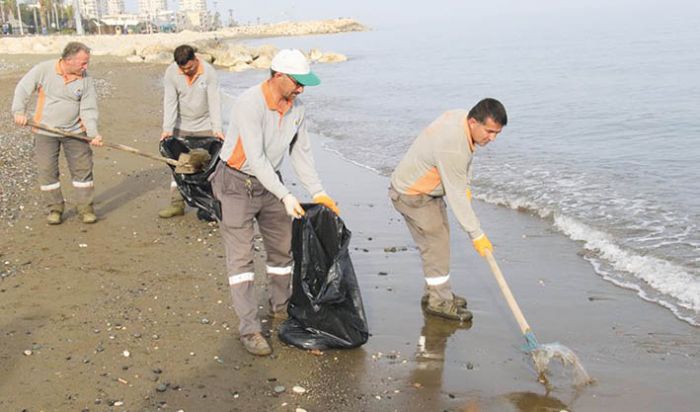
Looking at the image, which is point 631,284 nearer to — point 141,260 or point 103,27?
point 141,260

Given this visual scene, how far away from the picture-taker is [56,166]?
723 centimetres

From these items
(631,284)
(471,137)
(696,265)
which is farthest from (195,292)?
(696,265)

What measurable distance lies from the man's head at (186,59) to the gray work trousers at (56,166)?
51.8 inches

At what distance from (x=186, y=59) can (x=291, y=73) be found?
3092mm

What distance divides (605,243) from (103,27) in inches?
5020

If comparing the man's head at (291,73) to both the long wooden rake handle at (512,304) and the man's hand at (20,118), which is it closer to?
→ the long wooden rake handle at (512,304)

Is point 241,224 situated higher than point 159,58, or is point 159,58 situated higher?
point 241,224

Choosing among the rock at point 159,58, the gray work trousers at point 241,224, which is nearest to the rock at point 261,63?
the rock at point 159,58

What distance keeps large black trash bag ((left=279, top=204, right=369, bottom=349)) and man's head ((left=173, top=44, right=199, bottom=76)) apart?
2.96 meters

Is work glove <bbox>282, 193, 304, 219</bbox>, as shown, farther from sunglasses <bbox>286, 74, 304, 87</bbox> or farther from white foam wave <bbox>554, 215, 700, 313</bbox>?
white foam wave <bbox>554, 215, 700, 313</bbox>

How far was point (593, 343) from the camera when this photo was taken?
4828mm

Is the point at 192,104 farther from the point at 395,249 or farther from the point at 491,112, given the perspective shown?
the point at 491,112

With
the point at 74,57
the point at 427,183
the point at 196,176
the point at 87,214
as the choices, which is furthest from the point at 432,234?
the point at 87,214

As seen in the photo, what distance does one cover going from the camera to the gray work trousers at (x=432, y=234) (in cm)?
509
